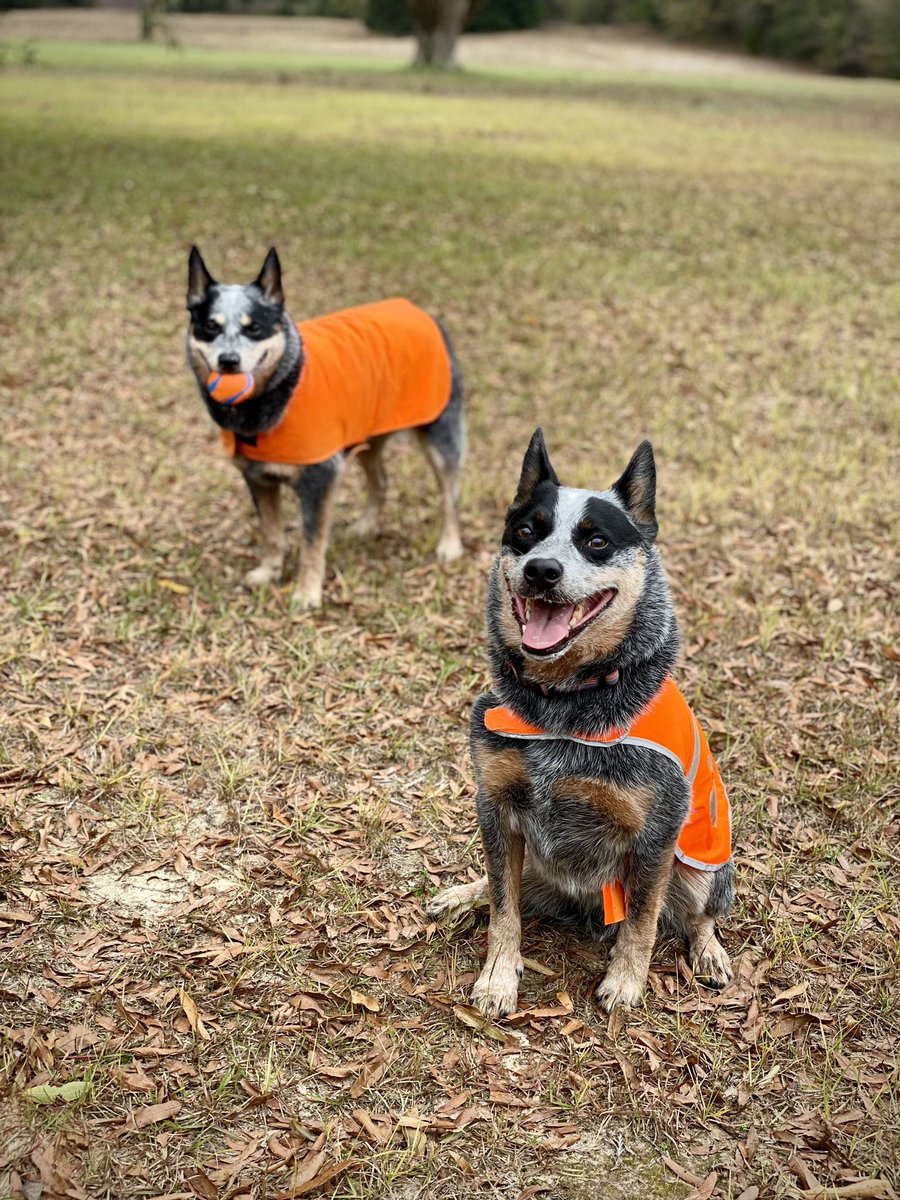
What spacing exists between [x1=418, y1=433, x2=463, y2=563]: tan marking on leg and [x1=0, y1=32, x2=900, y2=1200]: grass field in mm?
250

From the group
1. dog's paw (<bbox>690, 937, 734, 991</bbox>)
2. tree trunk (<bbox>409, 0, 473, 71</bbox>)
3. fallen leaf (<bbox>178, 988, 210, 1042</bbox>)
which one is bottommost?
fallen leaf (<bbox>178, 988, 210, 1042</bbox>)

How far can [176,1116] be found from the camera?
10.4ft

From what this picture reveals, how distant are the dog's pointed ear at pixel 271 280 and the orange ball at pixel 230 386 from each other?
0.52m

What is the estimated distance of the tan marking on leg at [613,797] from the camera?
3256 mm

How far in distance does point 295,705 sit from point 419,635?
3.19 ft

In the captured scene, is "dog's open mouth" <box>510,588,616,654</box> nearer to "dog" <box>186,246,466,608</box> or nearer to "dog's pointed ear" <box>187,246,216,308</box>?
"dog" <box>186,246,466,608</box>

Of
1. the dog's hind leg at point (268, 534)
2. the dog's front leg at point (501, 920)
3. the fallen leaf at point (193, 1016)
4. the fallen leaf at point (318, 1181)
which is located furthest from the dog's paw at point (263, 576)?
the fallen leaf at point (318, 1181)

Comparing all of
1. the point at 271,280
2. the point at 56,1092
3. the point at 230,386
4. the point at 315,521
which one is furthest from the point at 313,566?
the point at 56,1092

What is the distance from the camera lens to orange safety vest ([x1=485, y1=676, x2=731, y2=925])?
330 centimetres

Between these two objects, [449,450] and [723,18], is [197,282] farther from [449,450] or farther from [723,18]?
[723,18]

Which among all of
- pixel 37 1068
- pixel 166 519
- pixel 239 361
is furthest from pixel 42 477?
pixel 37 1068

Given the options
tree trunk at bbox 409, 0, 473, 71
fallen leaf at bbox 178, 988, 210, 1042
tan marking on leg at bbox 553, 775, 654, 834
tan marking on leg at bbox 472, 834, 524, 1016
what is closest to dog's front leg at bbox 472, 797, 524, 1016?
tan marking on leg at bbox 472, 834, 524, 1016

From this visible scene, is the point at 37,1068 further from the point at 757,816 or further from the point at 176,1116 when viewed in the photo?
the point at 757,816

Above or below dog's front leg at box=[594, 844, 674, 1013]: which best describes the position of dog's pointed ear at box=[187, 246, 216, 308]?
above
